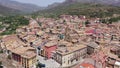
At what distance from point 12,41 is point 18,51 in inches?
467

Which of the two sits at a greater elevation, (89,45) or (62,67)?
(89,45)

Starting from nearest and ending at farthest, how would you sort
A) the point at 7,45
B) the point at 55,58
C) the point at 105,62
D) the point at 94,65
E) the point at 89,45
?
the point at 94,65 < the point at 105,62 < the point at 55,58 < the point at 89,45 < the point at 7,45

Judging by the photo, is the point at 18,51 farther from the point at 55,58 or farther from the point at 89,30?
the point at 89,30

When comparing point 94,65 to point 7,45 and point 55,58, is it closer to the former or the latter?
point 55,58

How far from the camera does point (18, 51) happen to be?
4388cm

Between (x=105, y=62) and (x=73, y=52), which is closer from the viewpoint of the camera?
(x=105, y=62)

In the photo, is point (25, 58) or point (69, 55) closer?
point (25, 58)

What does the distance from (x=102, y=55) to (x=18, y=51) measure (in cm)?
1680

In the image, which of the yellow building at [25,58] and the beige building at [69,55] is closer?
the yellow building at [25,58]

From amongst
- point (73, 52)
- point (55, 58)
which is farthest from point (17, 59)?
point (73, 52)

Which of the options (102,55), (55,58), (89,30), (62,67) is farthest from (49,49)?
(89,30)

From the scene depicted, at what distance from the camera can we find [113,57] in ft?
129

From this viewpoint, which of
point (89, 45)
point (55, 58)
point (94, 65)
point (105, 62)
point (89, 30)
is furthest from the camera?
point (89, 30)

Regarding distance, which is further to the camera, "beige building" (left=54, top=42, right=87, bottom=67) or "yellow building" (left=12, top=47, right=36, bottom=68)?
"beige building" (left=54, top=42, right=87, bottom=67)
